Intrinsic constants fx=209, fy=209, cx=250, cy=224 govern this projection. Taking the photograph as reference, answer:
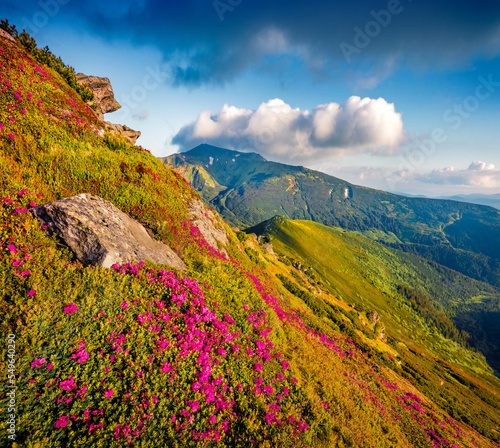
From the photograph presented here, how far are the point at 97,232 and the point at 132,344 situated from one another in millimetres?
5530

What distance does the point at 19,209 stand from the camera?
883 centimetres

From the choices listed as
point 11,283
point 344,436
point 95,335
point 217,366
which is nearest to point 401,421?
point 344,436

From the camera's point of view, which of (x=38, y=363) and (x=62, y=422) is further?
(x=38, y=363)

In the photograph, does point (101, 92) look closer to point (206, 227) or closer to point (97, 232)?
point (206, 227)

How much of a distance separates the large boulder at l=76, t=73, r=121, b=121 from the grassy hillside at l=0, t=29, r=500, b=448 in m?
26.2

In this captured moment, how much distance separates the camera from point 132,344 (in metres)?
7.62

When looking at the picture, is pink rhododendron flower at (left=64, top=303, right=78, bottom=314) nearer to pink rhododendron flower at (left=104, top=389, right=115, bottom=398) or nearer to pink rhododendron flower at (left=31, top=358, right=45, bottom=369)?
pink rhododendron flower at (left=31, top=358, right=45, bottom=369)

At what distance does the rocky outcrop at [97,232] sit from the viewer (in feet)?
30.5

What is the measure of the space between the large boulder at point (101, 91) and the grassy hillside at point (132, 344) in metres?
26.2

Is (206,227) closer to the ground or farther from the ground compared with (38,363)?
farther from the ground

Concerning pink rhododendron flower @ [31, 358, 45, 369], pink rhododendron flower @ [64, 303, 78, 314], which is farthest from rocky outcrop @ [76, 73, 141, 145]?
pink rhododendron flower @ [31, 358, 45, 369]

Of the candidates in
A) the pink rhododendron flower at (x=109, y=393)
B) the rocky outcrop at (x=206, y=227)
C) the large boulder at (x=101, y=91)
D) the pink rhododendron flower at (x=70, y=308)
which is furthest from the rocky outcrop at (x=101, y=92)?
the pink rhododendron flower at (x=109, y=393)

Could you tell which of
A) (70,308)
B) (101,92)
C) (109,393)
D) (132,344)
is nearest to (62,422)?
(109,393)

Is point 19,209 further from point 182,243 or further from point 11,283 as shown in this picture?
point 182,243
